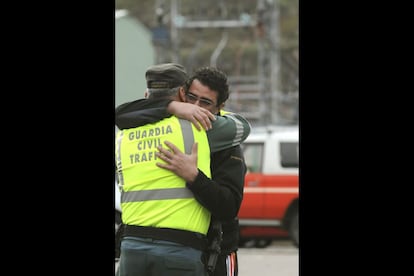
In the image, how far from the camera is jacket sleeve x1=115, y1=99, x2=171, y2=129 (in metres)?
3.66

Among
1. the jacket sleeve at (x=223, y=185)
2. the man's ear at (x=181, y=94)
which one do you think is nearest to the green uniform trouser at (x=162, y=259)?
the jacket sleeve at (x=223, y=185)

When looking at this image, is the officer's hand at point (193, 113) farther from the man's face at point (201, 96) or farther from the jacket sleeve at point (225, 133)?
the man's face at point (201, 96)

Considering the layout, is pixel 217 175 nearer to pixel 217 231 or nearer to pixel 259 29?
pixel 217 231

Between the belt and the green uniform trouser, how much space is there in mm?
16

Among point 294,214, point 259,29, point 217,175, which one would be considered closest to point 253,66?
point 259,29

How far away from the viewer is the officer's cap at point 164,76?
3.75 m

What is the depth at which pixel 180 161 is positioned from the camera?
11.5 ft

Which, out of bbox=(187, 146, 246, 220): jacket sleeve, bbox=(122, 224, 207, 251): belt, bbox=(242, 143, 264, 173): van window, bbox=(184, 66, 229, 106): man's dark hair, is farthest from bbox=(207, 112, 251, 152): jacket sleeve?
bbox=(242, 143, 264, 173): van window

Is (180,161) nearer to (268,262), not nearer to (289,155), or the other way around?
(268,262)

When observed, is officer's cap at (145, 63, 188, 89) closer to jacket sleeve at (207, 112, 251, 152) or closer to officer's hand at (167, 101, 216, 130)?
officer's hand at (167, 101, 216, 130)

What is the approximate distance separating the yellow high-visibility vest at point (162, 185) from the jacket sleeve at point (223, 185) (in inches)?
2.1

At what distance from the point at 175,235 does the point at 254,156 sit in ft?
32.8
